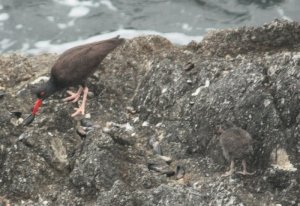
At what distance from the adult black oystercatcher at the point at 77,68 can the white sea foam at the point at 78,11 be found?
6.79 metres

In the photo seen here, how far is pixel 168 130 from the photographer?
8.39m

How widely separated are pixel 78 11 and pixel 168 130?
8511 millimetres

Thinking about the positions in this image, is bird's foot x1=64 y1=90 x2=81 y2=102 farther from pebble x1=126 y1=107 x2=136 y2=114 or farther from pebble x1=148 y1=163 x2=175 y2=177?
pebble x1=148 y1=163 x2=175 y2=177

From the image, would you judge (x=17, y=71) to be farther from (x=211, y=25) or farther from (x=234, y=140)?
(x=211, y=25)

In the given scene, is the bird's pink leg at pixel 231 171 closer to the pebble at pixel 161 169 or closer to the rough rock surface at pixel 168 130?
the rough rock surface at pixel 168 130

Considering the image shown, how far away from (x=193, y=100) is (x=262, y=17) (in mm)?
7947

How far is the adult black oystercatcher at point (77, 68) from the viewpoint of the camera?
8984 mm

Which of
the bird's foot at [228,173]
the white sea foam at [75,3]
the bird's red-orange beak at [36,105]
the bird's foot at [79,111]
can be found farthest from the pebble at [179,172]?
the white sea foam at [75,3]

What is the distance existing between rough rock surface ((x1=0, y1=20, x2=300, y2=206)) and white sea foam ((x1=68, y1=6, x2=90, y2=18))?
6545mm

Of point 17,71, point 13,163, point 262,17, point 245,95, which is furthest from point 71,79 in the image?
point 262,17

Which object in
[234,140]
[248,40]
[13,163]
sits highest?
[248,40]

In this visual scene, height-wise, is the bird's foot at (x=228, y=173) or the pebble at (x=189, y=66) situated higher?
the pebble at (x=189, y=66)

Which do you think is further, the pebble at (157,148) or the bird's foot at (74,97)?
the bird's foot at (74,97)

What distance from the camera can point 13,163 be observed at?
7.72m
